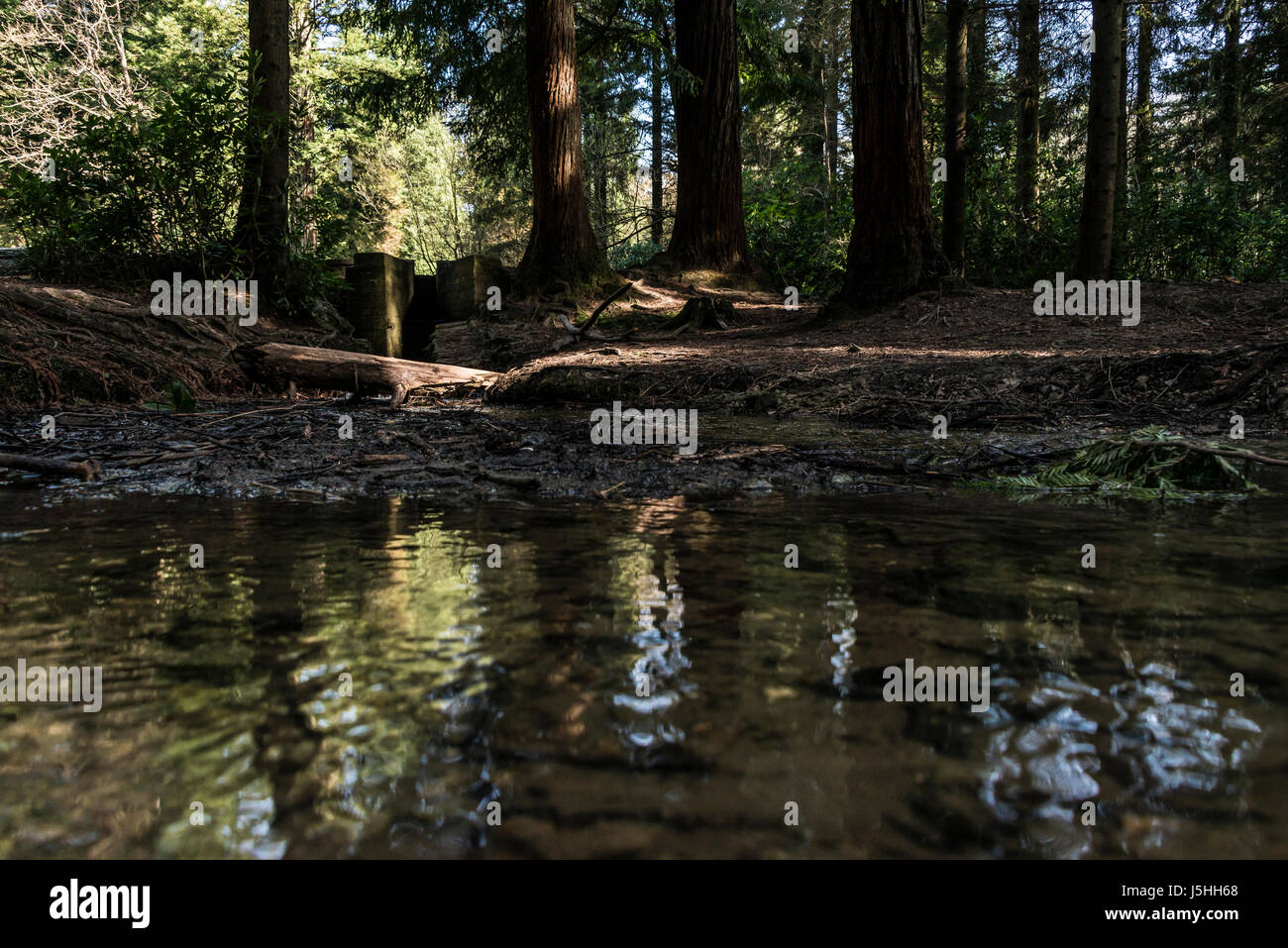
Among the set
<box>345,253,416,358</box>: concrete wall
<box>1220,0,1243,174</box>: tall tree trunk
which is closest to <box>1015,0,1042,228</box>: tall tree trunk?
<box>1220,0,1243,174</box>: tall tree trunk

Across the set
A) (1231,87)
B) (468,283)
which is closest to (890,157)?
(468,283)

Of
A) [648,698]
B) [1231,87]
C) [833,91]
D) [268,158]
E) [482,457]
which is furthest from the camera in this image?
[833,91]

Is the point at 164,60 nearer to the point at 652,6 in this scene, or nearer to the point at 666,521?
the point at 652,6

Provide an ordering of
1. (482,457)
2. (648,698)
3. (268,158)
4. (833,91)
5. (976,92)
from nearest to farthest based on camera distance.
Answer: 1. (648,698)
2. (482,457)
3. (268,158)
4. (976,92)
5. (833,91)

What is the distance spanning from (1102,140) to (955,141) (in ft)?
8.46

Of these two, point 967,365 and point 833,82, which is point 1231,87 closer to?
point 833,82

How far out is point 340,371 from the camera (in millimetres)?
7387

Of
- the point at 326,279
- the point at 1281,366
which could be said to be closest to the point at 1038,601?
the point at 1281,366

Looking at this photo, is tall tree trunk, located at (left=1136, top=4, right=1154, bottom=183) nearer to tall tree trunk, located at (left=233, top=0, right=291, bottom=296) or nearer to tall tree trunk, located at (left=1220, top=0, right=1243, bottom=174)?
Result: tall tree trunk, located at (left=1220, top=0, right=1243, bottom=174)

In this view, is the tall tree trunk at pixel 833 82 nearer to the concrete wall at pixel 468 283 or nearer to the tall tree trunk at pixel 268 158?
the concrete wall at pixel 468 283

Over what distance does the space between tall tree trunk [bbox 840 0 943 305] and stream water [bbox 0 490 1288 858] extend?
23.9ft

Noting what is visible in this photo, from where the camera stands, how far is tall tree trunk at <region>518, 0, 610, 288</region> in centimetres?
1120

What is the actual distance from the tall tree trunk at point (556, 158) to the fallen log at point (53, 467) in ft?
27.4
